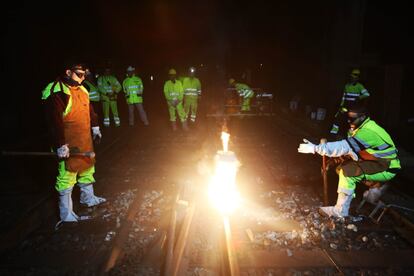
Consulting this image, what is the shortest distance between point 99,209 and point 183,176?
200 cm

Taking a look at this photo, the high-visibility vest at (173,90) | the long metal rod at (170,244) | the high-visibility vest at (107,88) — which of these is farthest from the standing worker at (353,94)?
the high-visibility vest at (107,88)

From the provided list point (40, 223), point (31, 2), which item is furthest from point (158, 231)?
point (31, 2)

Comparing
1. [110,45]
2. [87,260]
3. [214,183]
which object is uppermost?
[110,45]

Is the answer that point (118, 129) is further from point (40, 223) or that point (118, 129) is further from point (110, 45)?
point (110, 45)

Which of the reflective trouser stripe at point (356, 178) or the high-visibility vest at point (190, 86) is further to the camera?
the high-visibility vest at point (190, 86)

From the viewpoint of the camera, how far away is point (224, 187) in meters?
5.30

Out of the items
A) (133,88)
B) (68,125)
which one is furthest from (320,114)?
(68,125)

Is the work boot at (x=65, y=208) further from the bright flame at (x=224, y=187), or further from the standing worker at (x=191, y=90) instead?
the standing worker at (x=191, y=90)

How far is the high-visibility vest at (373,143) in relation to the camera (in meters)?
4.24

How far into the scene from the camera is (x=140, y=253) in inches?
153

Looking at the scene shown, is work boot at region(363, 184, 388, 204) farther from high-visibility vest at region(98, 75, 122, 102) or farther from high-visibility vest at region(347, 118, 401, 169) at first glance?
high-visibility vest at region(98, 75, 122, 102)

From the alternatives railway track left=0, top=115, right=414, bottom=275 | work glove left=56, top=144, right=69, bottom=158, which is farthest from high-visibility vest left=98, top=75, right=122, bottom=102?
work glove left=56, top=144, right=69, bottom=158

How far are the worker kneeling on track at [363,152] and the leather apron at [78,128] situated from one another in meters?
3.29

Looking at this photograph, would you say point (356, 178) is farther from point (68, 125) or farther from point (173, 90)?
point (173, 90)
